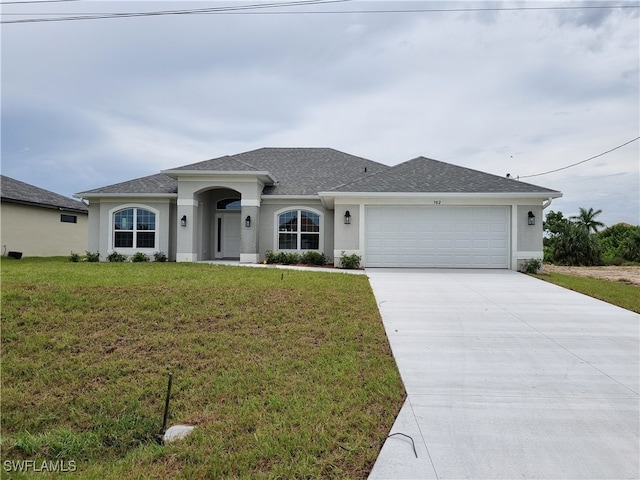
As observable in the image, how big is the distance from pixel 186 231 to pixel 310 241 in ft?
16.6

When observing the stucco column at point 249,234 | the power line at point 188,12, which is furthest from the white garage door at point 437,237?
the power line at point 188,12

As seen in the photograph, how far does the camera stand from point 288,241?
52.2 feet

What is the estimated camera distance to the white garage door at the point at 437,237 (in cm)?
1356

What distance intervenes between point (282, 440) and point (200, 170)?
12988 millimetres

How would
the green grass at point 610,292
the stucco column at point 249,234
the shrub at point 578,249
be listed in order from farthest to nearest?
1. the shrub at point 578,249
2. the stucco column at point 249,234
3. the green grass at point 610,292

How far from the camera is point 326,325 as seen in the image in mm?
6367

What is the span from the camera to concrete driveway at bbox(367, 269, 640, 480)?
3119 mm

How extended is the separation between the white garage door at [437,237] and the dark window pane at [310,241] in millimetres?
2735

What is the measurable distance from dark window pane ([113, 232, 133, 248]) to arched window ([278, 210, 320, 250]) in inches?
250

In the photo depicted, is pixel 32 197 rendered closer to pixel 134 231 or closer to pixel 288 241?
pixel 134 231

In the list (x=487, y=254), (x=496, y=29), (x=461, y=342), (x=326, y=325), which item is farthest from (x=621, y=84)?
(x=326, y=325)

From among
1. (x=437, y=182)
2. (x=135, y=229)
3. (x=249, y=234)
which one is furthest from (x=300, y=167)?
(x=135, y=229)

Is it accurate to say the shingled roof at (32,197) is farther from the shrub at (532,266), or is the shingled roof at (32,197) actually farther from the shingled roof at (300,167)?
the shrub at (532,266)

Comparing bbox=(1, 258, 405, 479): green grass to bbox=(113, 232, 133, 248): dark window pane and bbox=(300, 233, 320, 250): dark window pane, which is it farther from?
bbox=(113, 232, 133, 248): dark window pane
